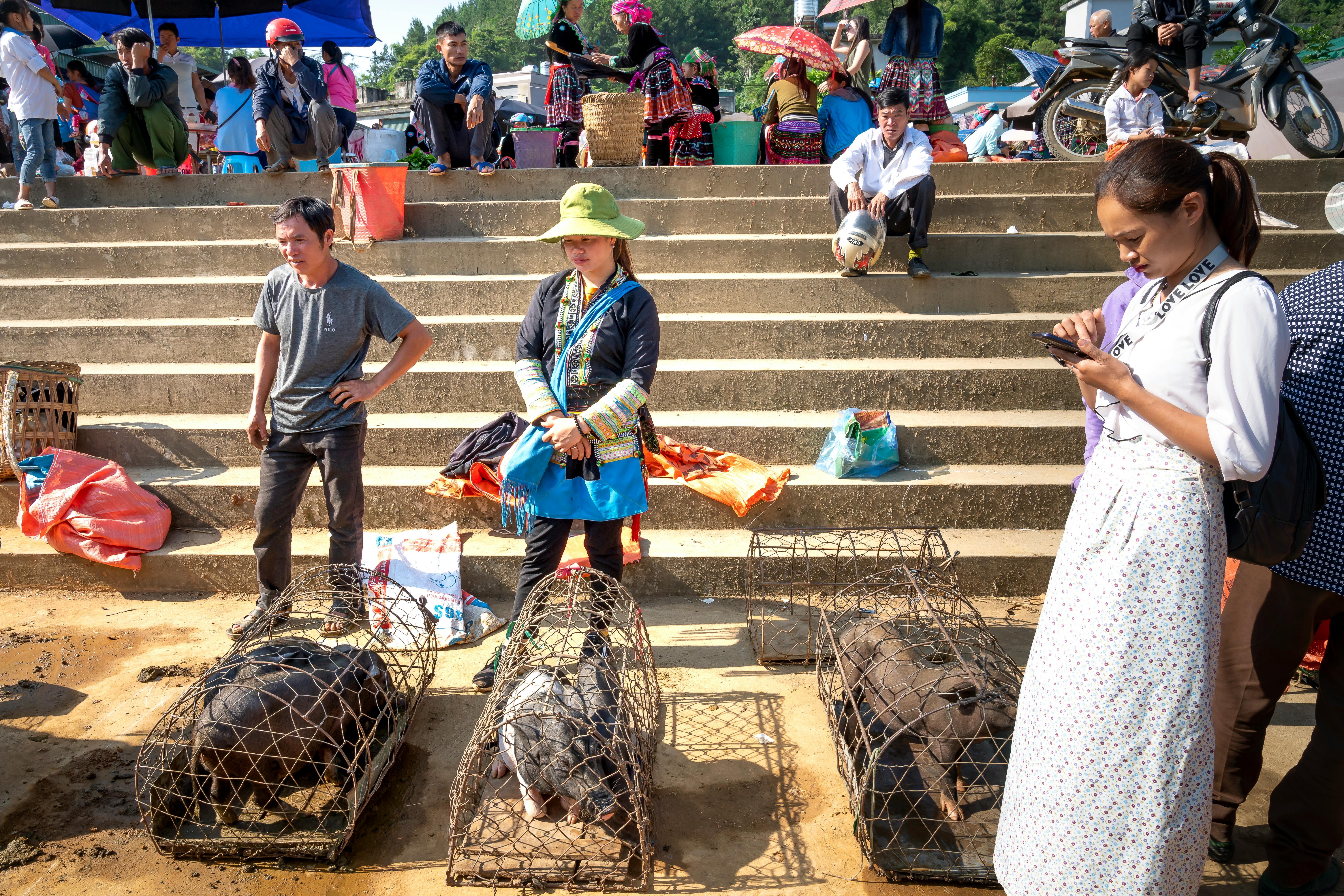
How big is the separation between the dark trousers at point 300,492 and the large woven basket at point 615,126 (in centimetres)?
412

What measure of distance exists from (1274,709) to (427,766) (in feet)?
9.28

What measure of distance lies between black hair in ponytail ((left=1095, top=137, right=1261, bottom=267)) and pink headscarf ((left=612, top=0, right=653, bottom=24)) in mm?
6558

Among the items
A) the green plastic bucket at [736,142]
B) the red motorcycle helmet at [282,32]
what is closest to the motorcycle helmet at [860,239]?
the green plastic bucket at [736,142]

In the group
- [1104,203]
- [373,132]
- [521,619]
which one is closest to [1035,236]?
[1104,203]

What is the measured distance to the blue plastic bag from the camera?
467 centimetres

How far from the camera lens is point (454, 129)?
7.19 meters

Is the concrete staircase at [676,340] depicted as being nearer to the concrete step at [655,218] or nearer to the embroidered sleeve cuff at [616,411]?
the concrete step at [655,218]

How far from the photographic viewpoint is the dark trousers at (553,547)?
10.7 ft

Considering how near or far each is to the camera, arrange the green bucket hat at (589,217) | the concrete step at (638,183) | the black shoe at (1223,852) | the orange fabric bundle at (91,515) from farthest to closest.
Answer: the concrete step at (638,183) < the orange fabric bundle at (91,515) < the green bucket hat at (589,217) < the black shoe at (1223,852)

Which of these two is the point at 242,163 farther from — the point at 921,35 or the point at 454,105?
the point at 921,35

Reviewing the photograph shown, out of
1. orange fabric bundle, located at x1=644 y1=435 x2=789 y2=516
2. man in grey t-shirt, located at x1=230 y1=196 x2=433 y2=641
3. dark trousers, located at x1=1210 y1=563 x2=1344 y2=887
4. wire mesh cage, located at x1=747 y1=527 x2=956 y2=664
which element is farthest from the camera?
orange fabric bundle, located at x1=644 y1=435 x2=789 y2=516

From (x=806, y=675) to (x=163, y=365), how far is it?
4666 mm

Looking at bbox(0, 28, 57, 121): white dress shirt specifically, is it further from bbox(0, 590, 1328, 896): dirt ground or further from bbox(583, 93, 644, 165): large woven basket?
bbox(0, 590, 1328, 896): dirt ground

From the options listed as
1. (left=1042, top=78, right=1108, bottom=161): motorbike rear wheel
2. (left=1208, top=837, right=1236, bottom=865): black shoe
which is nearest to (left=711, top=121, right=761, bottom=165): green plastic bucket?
(left=1042, top=78, right=1108, bottom=161): motorbike rear wheel
